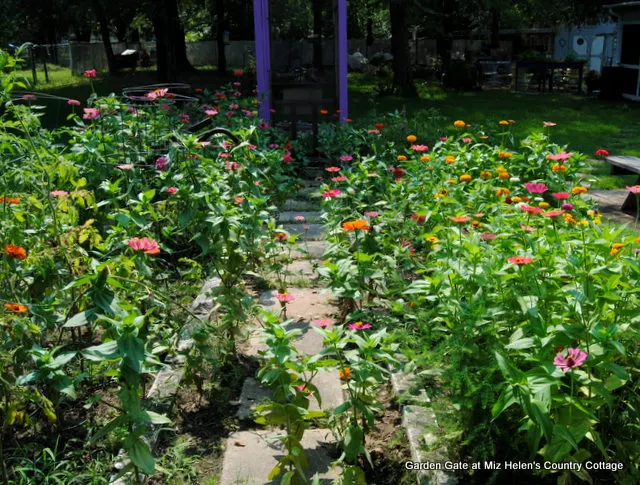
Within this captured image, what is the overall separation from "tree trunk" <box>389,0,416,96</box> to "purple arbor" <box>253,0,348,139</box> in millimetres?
7994

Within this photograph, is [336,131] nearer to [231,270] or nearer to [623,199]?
[623,199]

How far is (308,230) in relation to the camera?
628 cm

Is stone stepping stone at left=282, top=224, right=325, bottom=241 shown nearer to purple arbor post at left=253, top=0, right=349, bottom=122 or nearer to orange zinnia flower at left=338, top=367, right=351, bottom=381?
orange zinnia flower at left=338, top=367, right=351, bottom=381

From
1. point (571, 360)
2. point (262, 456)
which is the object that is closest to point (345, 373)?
point (262, 456)

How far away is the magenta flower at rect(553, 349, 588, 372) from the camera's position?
206cm

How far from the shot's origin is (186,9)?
2988 centimetres

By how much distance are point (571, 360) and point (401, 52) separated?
17.1 meters

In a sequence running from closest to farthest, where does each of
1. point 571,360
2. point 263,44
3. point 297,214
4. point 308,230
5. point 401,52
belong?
point 571,360 → point 308,230 → point 297,214 → point 263,44 → point 401,52

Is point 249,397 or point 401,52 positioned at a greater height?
point 401,52

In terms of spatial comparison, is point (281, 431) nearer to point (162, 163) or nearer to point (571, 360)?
point (571, 360)

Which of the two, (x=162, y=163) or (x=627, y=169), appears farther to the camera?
(x=627, y=169)

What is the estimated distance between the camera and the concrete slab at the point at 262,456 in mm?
2742

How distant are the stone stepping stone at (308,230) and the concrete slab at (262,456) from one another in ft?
Result: 9.94

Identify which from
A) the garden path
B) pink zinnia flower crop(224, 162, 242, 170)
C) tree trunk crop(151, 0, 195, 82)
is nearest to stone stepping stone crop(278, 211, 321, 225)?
the garden path
